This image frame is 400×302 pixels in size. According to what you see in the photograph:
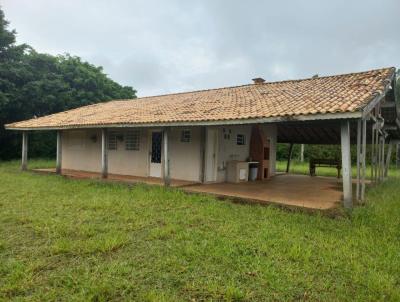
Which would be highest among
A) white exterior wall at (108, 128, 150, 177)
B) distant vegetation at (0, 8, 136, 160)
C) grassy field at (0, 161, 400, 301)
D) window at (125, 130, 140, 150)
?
distant vegetation at (0, 8, 136, 160)

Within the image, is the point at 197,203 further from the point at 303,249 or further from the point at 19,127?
the point at 19,127

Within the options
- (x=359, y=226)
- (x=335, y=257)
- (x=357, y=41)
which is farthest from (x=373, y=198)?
(x=357, y=41)

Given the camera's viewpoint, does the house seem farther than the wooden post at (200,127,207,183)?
No

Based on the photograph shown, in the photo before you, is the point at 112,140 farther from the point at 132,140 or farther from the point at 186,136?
the point at 186,136

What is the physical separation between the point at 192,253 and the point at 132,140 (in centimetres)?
927

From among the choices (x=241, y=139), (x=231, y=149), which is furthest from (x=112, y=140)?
(x=241, y=139)

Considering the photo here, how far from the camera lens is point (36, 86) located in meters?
21.6

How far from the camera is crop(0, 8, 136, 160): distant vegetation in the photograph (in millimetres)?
20594

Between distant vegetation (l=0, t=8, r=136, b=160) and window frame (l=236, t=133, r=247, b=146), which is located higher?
distant vegetation (l=0, t=8, r=136, b=160)

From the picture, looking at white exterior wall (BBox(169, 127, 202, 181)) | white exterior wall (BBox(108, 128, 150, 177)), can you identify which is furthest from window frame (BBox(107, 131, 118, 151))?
white exterior wall (BBox(169, 127, 202, 181))

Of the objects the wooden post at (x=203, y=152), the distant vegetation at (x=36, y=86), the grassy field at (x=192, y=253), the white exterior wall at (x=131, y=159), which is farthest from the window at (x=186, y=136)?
the distant vegetation at (x=36, y=86)

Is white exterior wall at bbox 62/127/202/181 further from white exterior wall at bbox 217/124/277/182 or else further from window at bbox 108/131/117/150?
white exterior wall at bbox 217/124/277/182

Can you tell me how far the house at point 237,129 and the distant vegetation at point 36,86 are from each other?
7773 mm

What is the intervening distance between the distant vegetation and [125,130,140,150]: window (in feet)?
36.7
